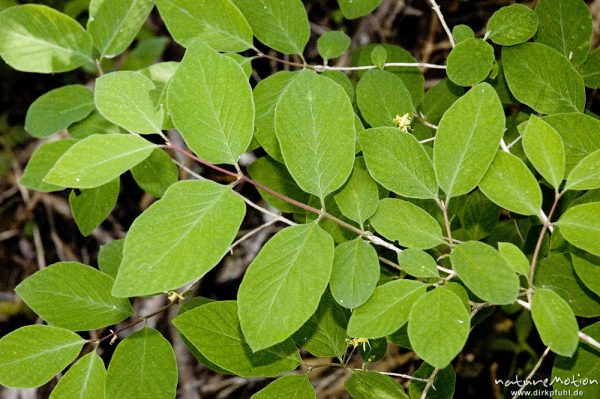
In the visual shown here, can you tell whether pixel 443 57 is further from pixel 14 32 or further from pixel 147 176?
pixel 14 32

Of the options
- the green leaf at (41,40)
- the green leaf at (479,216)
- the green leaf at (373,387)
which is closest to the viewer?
the green leaf at (373,387)

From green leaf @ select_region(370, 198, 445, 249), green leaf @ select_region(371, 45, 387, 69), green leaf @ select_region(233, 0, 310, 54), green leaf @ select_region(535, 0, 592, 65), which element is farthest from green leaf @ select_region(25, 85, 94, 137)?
green leaf @ select_region(535, 0, 592, 65)

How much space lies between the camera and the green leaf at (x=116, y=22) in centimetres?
121

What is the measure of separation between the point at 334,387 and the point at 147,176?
1011mm

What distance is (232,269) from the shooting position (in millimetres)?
2000

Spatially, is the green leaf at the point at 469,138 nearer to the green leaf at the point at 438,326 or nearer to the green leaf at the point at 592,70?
the green leaf at the point at 438,326

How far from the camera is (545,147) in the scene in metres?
0.80

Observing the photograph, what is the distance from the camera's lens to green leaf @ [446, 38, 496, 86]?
990mm

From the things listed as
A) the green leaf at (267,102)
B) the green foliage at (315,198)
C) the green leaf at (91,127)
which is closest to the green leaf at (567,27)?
the green foliage at (315,198)

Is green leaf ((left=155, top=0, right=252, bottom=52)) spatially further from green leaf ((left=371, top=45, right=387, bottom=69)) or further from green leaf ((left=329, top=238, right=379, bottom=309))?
green leaf ((left=329, top=238, right=379, bottom=309))

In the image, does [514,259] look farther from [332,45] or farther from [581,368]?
[332,45]

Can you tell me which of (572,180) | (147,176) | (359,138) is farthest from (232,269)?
(572,180)

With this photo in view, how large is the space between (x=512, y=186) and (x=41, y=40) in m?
1.00

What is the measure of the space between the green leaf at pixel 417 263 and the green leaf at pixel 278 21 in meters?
0.51
